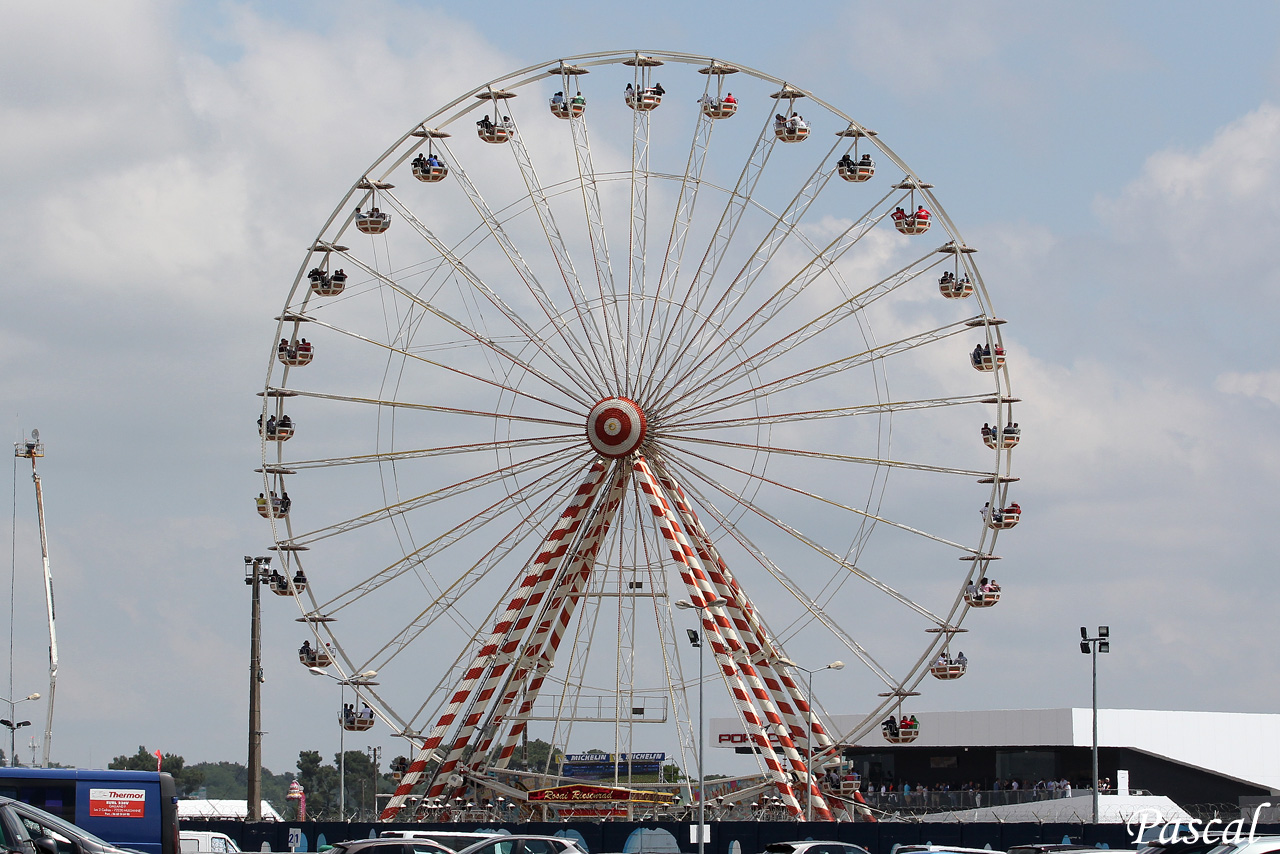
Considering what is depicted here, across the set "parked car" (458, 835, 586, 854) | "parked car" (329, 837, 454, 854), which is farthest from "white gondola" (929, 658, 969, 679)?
"parked car" (329, 837, 454, 854)

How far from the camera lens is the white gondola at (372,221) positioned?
4772cm

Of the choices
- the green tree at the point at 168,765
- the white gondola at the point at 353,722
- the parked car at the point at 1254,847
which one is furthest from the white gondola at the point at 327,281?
the green tree at the point at 168,765

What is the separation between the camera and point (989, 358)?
152 ft

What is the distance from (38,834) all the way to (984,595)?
2876 cm

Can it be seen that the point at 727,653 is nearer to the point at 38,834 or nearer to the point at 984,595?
the point at 984,595

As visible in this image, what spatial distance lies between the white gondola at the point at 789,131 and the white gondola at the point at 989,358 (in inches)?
291

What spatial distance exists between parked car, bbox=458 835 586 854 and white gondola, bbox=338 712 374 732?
57.2 ft

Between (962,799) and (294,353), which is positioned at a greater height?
(294,353)

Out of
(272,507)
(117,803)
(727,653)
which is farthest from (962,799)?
(117,803)

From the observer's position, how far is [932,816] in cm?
6016

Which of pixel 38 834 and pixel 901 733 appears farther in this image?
pixel 901 733

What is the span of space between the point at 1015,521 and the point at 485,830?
15.7 m

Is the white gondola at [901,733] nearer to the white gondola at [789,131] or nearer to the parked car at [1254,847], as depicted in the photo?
the white gondola at [789,131]

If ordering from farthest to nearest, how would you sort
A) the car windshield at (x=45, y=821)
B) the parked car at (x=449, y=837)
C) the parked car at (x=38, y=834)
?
the parked car at (x=449, y=837)
the car windshield at (x=45, y=821)
the parked car at (x=38, y=834)
